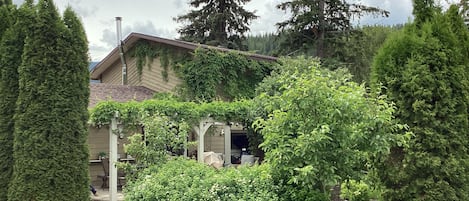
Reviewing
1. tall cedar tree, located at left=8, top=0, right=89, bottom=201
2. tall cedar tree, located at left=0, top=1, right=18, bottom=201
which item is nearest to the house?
tall cedar tree, located at left=0, top=1, right=18, bottom=201

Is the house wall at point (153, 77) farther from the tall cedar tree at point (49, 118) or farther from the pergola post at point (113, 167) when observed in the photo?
the tall cedar tree at point (49, 118)

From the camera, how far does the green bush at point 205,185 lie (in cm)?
624

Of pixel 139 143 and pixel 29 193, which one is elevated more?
pixel 139 143

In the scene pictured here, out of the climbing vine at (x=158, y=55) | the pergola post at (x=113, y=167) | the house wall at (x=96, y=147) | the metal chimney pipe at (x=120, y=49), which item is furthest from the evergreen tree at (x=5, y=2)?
the metal chimney pipe at (x=120, y=49)

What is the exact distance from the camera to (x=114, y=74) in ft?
67.5

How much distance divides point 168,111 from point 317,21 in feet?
54.0

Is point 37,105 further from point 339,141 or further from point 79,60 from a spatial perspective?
point 339,141

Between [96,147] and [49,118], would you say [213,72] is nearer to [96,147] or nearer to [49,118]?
[96,147]

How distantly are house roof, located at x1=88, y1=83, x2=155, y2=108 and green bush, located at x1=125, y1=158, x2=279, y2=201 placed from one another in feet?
26.8

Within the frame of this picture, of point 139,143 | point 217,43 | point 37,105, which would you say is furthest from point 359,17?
point 37,105

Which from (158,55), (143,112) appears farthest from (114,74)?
(143,112)

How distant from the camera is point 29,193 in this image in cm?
671

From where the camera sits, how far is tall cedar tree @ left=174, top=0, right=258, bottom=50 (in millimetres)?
29328

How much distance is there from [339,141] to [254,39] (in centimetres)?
3310
